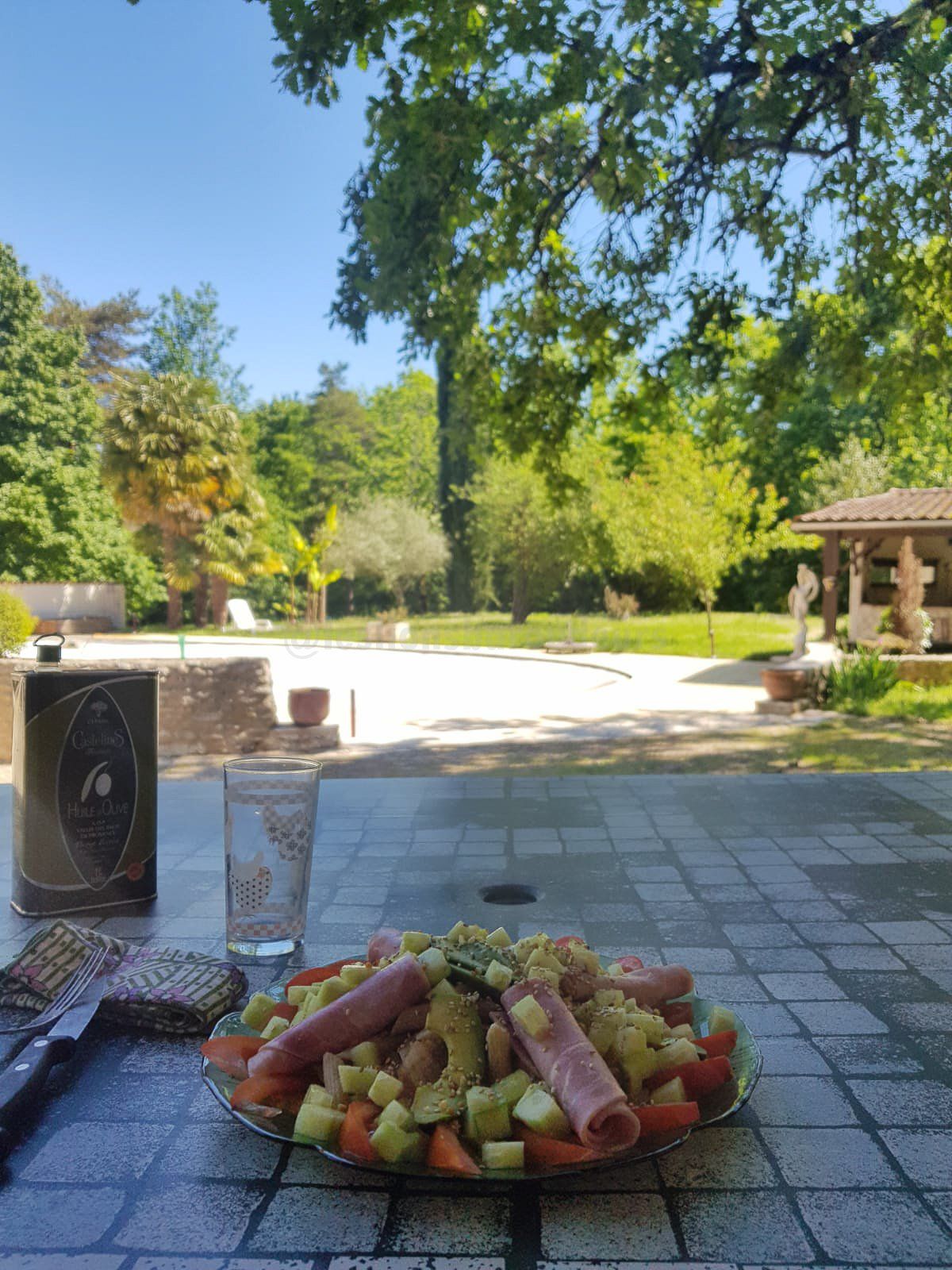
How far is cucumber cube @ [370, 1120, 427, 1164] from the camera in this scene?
1180 mm

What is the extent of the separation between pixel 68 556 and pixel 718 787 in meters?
26.5

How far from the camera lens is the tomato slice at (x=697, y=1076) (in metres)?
1.33

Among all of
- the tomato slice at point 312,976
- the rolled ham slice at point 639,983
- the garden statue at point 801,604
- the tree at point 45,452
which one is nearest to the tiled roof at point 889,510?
the garden statue at point 801,604

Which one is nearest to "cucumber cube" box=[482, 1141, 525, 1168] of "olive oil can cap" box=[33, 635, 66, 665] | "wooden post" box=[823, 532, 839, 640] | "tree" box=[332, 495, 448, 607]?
"olive oil can cap" box=[33, 635, 66, 665]

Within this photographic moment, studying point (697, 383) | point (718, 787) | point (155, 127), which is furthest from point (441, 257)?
point (155, 127)

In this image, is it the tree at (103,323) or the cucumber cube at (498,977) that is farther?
the tree at (103,323)

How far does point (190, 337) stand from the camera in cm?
3291

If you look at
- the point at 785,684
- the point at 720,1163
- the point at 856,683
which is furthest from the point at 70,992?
the point at 856,683

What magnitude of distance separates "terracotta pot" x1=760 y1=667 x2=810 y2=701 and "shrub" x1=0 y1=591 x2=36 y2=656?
748 centimetres

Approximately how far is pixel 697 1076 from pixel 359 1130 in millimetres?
433

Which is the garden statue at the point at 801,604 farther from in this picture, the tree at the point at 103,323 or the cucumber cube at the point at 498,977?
the tree at the point at 103,323

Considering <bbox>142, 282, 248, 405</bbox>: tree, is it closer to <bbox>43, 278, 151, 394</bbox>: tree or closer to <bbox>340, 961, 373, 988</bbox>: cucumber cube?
<bbox>43, 278, 151, 394</bbox>: tree

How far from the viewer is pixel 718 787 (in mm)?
4312

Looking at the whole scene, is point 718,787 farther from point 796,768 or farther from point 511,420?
point 796,768
